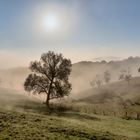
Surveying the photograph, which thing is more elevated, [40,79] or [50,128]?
[40,79]

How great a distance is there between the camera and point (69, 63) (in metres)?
76.6

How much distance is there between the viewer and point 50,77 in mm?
75688

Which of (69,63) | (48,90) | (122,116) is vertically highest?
(69,63)

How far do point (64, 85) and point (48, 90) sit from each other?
448 cm

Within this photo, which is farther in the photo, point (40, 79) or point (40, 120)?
point (40, 79)

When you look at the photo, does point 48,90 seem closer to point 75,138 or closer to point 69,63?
point 69,63

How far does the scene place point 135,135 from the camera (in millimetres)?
41656

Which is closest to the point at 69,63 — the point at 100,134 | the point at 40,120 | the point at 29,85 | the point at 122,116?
the point at 29,85

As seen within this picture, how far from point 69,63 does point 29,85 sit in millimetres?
12156

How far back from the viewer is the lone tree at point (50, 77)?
75.0 meters

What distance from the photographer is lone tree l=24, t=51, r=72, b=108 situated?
75.0 metres

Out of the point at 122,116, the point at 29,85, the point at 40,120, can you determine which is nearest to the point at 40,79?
the point at 29,85

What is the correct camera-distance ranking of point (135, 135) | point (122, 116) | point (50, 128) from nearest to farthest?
point (50, 128) → point (135, 135) → point (122, 116)

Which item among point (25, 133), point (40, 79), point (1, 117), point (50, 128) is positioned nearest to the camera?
point (25, 133)
